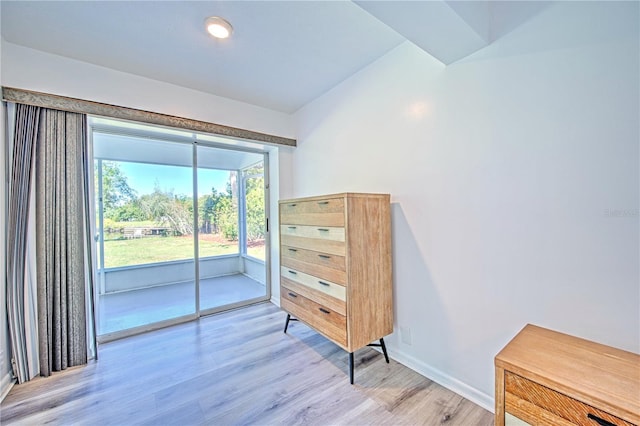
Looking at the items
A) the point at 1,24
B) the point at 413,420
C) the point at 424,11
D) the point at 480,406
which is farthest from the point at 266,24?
the point at 480,406

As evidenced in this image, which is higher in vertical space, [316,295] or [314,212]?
[314,212]

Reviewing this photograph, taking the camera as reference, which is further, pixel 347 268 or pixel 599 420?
pixel 347 268

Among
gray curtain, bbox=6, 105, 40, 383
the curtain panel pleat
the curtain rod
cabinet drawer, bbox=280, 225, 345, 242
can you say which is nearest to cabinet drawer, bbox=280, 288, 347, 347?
cabinet drawer, bbox=280, 225, 345, 242

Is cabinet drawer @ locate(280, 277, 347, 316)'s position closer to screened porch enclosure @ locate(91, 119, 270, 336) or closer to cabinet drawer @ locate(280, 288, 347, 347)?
cabinet drawer @ locate(280, 288, 347, 347)

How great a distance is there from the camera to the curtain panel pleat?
188cm

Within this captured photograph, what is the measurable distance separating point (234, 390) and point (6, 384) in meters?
1.59

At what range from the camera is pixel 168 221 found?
3.13m

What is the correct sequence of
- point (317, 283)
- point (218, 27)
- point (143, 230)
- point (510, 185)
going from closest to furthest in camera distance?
point (510, 185), point (218, 27), point (317, 283), point (143, 230)

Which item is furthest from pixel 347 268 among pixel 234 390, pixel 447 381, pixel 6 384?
pixel 6 384

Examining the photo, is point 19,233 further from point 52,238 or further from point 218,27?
point 218,27

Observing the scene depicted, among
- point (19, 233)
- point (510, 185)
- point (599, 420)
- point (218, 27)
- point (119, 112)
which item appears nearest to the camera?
point (599, 420)

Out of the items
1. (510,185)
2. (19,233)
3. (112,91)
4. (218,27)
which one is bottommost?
(19,233)

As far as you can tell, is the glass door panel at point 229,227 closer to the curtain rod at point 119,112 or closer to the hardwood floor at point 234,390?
the curtain rod at point 119,112

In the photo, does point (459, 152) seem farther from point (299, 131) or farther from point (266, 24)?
point (299, 131)
